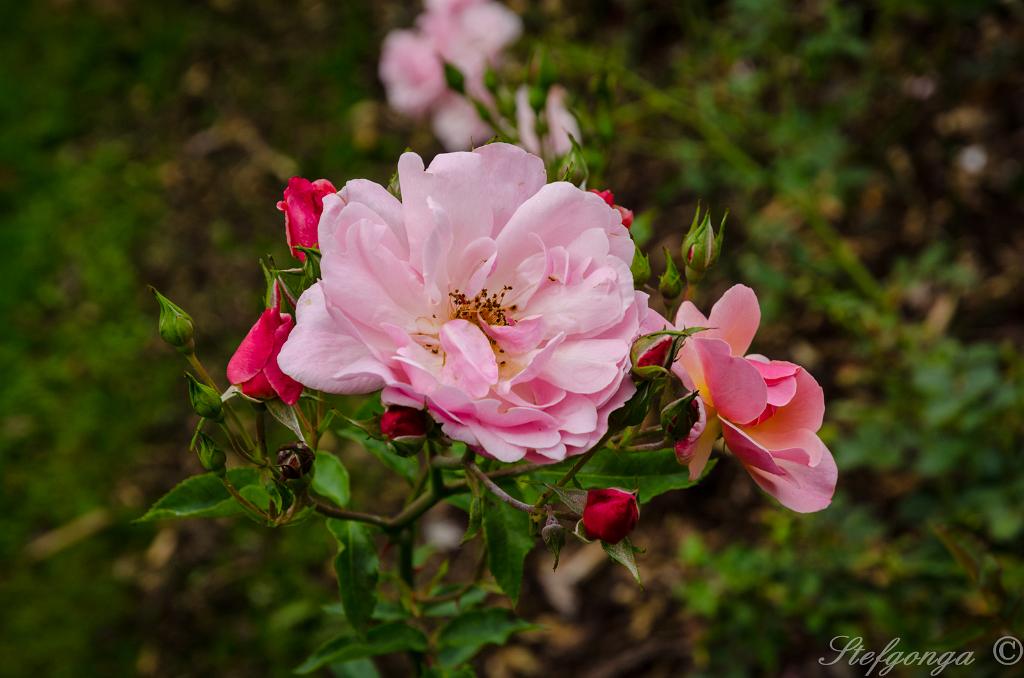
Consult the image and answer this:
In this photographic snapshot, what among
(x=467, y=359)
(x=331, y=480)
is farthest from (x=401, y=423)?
(x=331, y=480)

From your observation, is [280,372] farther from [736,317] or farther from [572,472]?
[736,317]

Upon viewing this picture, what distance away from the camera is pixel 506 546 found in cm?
98

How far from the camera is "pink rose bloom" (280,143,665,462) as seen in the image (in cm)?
84

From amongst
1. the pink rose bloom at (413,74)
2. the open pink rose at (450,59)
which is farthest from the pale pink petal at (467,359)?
the pink rose bloom at (413,74)

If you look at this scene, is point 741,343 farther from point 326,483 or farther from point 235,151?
point 235,151

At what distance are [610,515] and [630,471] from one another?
0.20 metres

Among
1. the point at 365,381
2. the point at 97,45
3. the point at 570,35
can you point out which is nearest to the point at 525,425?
the point at 365,381

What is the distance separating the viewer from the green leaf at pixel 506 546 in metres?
0.98

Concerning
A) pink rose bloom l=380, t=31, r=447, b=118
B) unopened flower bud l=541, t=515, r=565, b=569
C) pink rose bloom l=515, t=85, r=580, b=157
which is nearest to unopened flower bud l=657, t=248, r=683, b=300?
unopened flower bud l=541, t=515, r=565, b=569

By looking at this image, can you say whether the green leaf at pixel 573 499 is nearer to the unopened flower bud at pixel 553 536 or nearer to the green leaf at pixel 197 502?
the unopened flower bud at pixel 553 536

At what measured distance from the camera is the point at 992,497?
1.82 m

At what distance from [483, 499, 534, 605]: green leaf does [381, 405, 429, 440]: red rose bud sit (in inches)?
6.5

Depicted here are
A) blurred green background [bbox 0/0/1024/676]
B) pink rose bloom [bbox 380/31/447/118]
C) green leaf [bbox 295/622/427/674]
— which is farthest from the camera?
pink rose bloom [bbox 380/31/447/118]

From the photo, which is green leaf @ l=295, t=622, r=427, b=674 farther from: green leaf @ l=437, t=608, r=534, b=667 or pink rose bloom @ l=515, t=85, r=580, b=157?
pink rose bloom @ l=515, t=85, r=580, b=157
